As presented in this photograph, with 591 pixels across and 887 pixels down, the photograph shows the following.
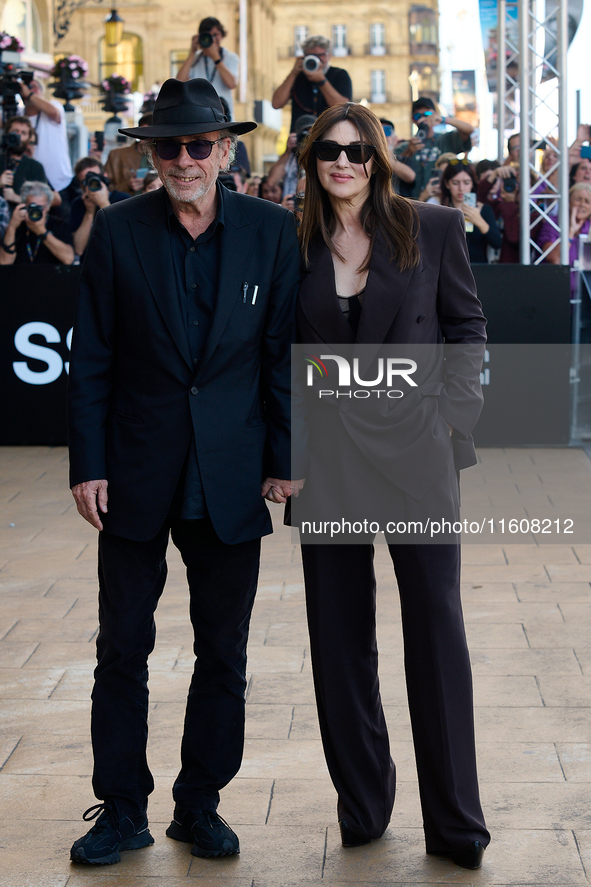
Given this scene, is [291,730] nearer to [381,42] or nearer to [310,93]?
[310,93]

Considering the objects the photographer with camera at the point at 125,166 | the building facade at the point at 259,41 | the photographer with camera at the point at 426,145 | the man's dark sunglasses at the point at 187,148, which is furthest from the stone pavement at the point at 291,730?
the building facade at the point at 259,41

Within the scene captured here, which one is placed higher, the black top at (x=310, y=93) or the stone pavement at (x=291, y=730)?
the black top at (x=310, y=93)

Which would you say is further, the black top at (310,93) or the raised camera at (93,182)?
the black top at (310,93)

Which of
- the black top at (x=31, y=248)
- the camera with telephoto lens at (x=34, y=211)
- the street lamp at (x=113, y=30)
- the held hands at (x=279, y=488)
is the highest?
the street lamp at (x=113, y=30)

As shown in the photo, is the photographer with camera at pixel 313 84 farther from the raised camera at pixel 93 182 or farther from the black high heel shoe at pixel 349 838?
the black high heel shoe at pixel 349 838

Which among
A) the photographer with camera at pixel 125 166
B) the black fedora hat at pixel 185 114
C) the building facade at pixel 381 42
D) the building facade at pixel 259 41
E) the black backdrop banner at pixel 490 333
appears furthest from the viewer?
the building facade at pixel 381 42

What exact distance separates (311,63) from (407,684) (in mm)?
7056

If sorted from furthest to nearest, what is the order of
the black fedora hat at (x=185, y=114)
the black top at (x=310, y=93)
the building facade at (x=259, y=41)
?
the building facade at (x=259, y=41) < the black top at (x=310, y=93) < the black fedora hat at (x=185, y=114)

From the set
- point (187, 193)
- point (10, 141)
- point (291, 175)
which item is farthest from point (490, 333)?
point (187, 193)

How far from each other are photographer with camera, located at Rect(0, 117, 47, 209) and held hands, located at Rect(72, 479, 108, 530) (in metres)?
6.51

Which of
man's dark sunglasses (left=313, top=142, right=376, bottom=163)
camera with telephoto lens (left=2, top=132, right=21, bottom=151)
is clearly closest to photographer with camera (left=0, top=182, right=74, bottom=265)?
camera with telephoto lens (left=2, top=132, right=21, bottom=151)

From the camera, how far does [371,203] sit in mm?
2865

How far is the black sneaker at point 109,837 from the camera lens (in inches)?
111

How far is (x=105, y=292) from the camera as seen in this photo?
283cm
